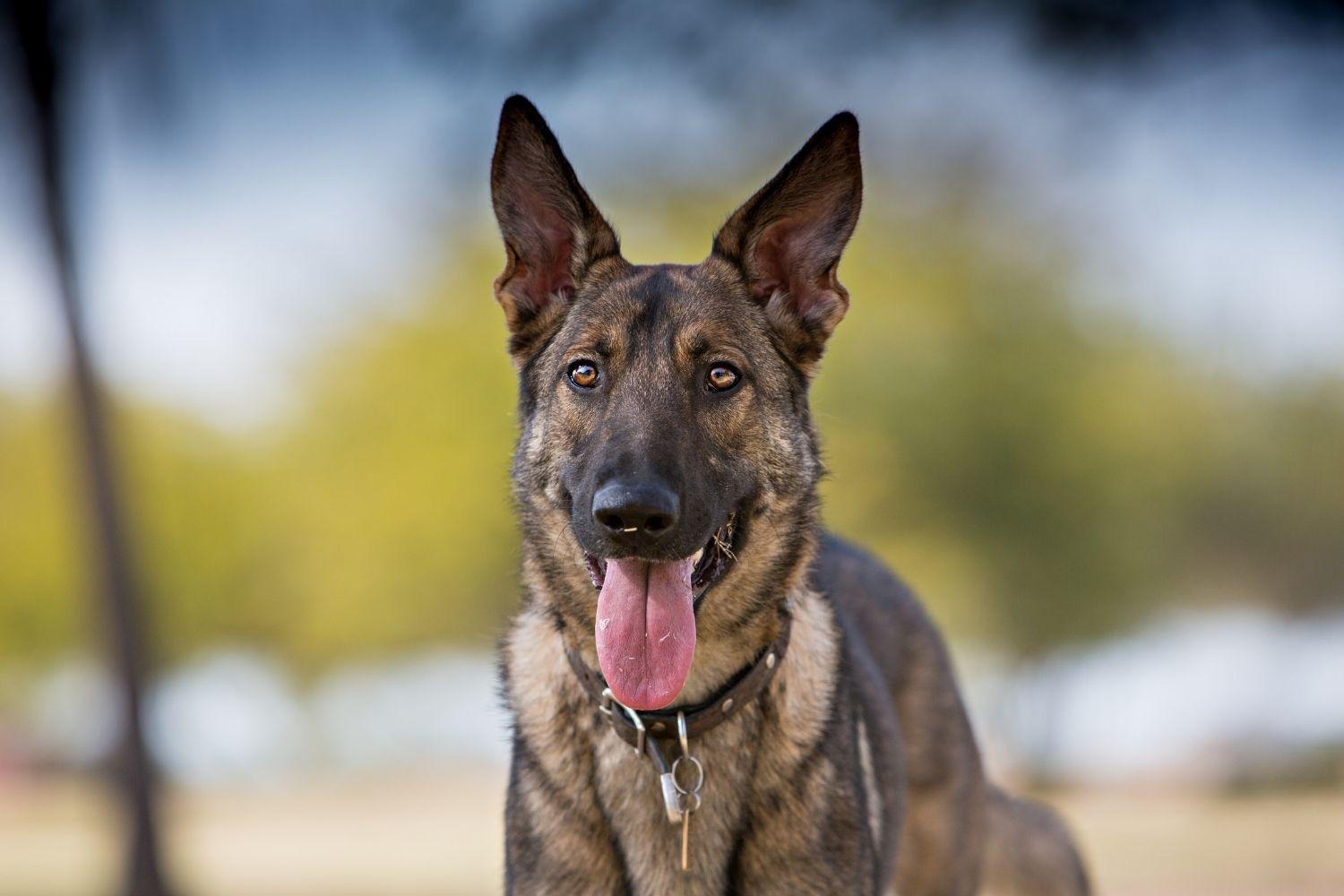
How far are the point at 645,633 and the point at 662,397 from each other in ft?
2.08

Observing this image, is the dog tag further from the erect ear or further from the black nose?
the erect ear

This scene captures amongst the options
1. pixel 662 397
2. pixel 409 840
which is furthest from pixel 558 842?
pixel 409 840

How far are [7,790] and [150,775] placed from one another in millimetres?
24801

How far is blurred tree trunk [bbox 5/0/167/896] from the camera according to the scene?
11.3m

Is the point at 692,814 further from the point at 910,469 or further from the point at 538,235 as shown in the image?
the point at 910,469

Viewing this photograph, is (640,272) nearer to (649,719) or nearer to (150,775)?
(649,719)

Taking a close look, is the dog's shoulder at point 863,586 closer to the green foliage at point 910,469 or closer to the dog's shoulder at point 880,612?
the dog's shoulder at point 880,612

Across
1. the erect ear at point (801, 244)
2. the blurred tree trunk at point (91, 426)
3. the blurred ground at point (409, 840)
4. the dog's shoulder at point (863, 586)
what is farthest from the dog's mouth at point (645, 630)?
the blurred tree trunk at point (91, 426)

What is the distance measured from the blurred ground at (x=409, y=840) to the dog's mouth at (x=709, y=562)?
3.96 m

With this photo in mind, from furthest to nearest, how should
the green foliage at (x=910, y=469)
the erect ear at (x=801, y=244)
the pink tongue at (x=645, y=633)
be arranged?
the green foliage at (x=910, y=469) < the erect ear at (x=801, y=244) < the pink tongue at (x=645, y=633)

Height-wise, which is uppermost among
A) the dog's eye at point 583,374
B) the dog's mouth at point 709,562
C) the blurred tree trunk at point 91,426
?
the blurred tree trunk at point 91,426

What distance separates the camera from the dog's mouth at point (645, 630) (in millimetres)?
3719

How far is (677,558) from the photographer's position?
3646 mm

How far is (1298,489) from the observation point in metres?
25.1
